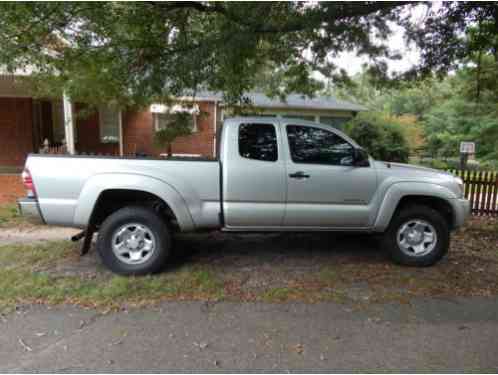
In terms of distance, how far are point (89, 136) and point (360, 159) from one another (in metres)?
12.4

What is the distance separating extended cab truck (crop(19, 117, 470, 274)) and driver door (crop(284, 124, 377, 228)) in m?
0.01

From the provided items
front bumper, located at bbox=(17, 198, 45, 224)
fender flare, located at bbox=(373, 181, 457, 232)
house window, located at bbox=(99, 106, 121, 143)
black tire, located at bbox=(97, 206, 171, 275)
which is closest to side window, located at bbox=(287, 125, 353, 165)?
fender flare, located at bbox=(373, 181, 457, 232)

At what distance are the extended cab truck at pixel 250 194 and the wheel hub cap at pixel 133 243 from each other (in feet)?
0.04

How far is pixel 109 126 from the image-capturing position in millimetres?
14320

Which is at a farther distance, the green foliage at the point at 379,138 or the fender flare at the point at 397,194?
the green foliage at the point at 379,138

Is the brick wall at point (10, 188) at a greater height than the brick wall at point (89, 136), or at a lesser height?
lesser

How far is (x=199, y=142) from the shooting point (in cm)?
1486

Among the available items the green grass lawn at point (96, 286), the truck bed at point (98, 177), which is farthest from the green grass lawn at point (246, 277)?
the truck bed at point (98, 177)

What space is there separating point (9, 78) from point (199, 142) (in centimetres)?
687

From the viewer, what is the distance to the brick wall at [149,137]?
14.4 metres

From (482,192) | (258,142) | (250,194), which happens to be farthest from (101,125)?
(482,192)

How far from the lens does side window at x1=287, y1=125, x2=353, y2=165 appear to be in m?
4.43

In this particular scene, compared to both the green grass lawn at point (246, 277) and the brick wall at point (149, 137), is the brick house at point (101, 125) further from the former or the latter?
the green grass lawn at point (246, 277)

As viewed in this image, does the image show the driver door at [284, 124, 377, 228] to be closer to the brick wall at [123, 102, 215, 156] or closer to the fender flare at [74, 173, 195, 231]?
the fender flare at [74, 173, 195, 231]
